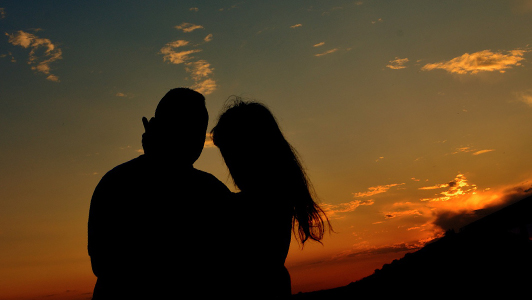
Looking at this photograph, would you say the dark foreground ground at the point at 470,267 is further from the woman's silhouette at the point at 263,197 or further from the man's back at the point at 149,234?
the man's back at the point at 149,234

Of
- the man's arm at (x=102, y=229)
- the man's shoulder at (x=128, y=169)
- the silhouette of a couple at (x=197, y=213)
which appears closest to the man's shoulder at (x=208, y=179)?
the silhouette of a couple at (x=197, y=213)

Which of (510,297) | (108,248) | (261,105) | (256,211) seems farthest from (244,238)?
(510,297)

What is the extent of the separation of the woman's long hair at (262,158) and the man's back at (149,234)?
0.33 m

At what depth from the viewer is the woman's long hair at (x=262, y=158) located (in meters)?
2.58

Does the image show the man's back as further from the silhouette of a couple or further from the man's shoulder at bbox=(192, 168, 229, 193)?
the man's shoulder at bbox=(192, 168, 229, 193)

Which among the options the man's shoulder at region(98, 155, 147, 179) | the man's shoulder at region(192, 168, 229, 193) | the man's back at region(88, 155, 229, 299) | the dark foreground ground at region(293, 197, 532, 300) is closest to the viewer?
the man's back at region(88, 155, 229, 299)

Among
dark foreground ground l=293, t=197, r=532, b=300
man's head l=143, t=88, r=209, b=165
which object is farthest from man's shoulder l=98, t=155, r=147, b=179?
dark foreground ground l=293, t=197, r=532, b=300

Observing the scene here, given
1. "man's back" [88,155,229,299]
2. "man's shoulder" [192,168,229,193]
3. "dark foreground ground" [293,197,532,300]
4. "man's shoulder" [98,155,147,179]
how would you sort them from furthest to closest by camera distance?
"man's shoulder" [192,168,229,193], "dark foreground ground" [293,197,532,300], "man's shoulder" [98,155,147,179], "man's back" [88,155,229,299]

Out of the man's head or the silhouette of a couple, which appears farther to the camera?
the man's head

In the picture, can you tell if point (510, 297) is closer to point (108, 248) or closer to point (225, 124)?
point (225, 124)

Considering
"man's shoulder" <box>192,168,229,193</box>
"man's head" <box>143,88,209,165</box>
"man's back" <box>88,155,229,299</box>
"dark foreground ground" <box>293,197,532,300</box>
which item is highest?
"man's head" <box>143,88,209,165</box>

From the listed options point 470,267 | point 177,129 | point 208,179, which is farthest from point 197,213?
point 470,267

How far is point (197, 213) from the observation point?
2.50m

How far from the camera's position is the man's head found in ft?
9.02
